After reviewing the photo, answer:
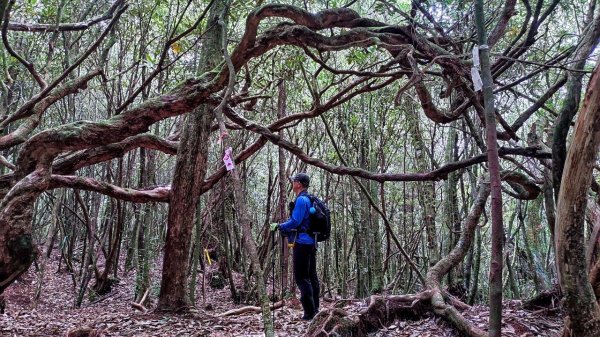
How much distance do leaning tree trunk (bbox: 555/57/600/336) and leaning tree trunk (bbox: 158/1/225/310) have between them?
12.4 feet

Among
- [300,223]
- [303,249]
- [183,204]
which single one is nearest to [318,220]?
[300,223]

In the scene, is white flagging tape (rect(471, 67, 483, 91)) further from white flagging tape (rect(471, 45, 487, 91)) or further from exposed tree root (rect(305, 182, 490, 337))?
exposed tree root (rect(305, 182, 490, 337))

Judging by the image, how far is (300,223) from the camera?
4.82m

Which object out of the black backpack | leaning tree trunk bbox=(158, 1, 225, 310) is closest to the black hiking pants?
the black backpack

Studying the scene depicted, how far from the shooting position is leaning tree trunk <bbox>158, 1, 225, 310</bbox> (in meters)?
5.11

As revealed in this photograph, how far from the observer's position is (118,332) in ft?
14.5

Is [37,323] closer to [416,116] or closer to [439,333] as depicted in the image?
[439,333]

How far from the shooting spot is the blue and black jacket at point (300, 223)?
4750mm

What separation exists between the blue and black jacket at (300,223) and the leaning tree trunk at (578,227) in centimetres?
265

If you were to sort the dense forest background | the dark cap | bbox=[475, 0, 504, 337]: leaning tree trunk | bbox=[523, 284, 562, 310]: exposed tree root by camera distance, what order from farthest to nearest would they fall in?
the dark cap
bbox=[523, 284, 562, 310]: exposed tree root
the dense forest background
bbox=[475, 0, 504, 337]: leaning tree trunk

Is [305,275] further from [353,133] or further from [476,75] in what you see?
[353,133]

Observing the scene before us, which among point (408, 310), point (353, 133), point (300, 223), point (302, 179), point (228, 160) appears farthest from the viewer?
point (353, 133)

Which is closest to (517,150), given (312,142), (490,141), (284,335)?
(490,141)

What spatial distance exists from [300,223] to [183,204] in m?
1.38
